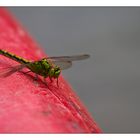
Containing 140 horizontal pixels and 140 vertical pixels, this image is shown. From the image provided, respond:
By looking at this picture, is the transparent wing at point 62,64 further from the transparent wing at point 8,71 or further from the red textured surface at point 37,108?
the transparent wing at point 8,71

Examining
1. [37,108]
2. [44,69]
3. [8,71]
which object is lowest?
[37,108]

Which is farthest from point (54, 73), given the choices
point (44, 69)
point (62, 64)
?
point (62, 64)

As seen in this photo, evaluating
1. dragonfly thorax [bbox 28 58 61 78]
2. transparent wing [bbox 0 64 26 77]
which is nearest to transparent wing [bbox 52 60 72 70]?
dragonfly thorax [bbox 28 58 61 78]

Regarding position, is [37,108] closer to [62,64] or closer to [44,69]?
[44,69]

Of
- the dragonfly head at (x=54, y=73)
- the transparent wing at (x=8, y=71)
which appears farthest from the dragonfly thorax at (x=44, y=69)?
the transparent wing at (x=8, y=71)

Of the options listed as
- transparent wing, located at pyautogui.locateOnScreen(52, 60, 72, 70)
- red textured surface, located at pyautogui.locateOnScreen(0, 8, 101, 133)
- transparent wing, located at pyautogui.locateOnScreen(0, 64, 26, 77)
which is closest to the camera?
red textured surface, located at pyautogui.locateOnScreen(0, 8, 101, 133)

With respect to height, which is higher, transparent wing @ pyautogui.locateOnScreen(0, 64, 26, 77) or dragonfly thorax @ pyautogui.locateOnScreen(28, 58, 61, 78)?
dragonfly thorax @ pyautogui.locateOnScreen(28, 58, 61, 78)

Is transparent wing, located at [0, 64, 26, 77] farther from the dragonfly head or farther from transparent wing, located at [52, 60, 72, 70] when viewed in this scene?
transparent wing, located at [52, 60, 72, 70]
